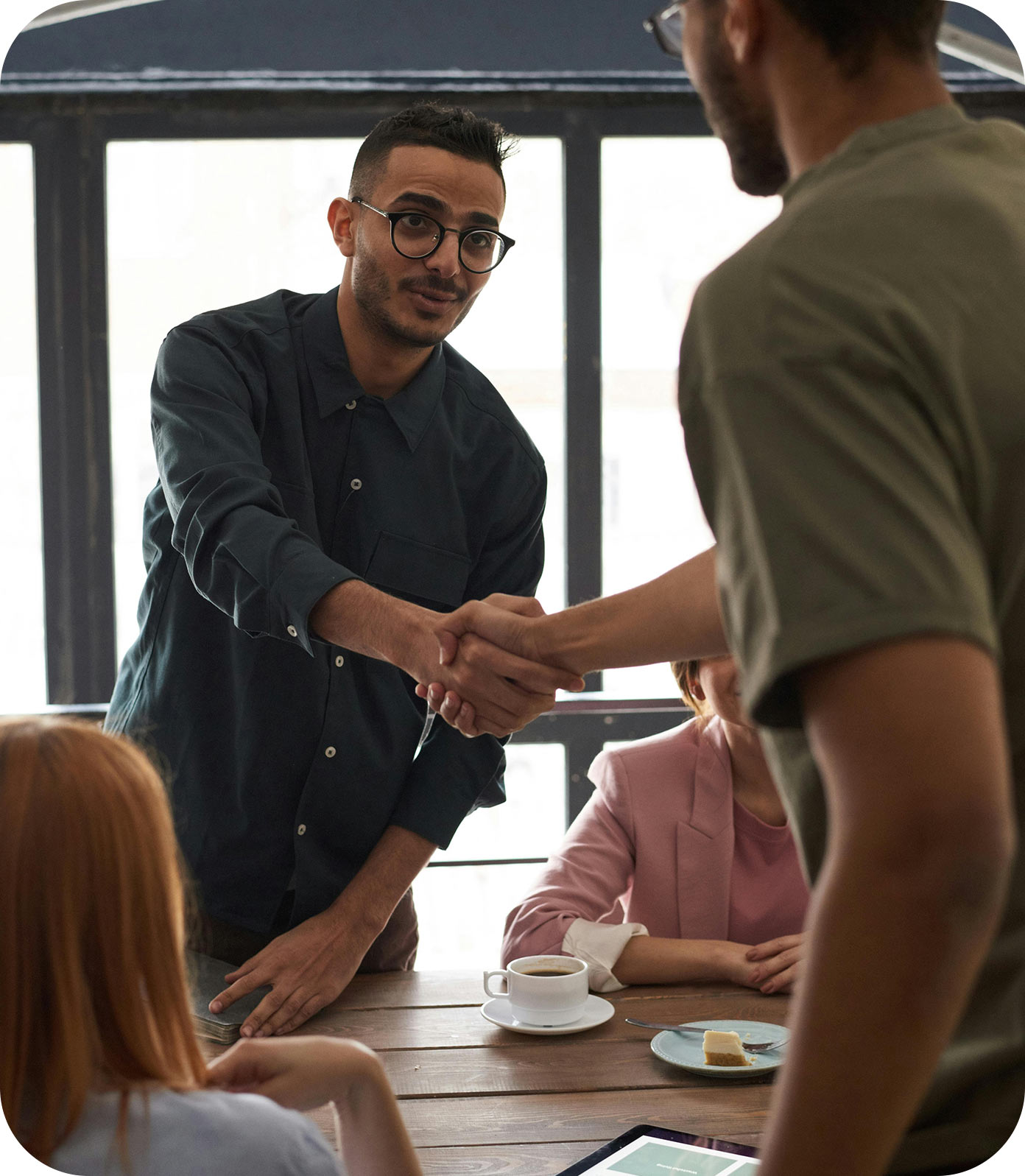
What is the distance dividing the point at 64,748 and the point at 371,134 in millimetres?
1286

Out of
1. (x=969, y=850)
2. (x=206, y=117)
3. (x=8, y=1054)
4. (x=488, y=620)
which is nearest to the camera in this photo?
(x=969, y=850)

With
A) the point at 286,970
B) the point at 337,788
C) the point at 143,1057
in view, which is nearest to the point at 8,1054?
the point at 143,1057

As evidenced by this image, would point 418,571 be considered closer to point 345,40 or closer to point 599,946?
point 599,946

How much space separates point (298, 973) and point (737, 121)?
104 cm

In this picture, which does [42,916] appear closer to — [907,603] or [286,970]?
[907,603]

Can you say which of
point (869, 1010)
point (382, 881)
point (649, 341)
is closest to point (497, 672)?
point (382, 881)

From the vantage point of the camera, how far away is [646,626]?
1324mm

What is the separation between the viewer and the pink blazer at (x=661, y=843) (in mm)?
1596

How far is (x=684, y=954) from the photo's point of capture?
138cm

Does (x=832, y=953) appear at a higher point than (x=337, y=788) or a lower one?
higher

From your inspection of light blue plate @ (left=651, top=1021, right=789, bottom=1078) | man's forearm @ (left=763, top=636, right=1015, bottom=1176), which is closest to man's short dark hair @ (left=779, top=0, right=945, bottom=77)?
man's forearm @ (left=763, top=636, right=1015, bottom=1176)

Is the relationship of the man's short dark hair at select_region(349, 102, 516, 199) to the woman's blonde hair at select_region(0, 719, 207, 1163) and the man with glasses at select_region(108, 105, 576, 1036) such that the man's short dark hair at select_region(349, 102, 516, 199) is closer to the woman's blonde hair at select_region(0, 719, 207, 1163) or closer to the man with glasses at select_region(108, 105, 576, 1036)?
the man with glasses at select_region(108, 105, 576, 1036)

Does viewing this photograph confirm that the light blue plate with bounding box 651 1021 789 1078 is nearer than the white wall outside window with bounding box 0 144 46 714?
Yes

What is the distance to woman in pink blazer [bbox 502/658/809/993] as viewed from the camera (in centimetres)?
160
